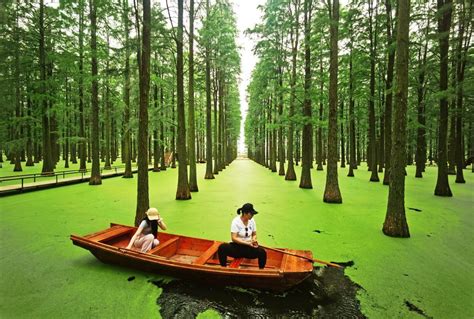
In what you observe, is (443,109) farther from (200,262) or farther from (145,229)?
(145,229)

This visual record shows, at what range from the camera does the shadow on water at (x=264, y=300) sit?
3.35m

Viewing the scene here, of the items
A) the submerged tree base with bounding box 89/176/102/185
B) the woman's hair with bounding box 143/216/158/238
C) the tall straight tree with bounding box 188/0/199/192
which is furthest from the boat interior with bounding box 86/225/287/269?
the submerged tree base with bounding box 89/176/102/185

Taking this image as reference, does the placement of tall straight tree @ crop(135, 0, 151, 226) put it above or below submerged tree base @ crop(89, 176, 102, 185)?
above

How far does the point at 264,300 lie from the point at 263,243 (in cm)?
228

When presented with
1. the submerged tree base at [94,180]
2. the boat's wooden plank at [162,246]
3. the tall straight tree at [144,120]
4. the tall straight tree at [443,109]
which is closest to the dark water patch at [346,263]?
the boat's wooden plank at [162,246]

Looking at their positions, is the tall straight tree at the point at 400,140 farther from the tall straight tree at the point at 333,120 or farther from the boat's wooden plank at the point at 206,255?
the boat's wooden plank at the point at 206,255

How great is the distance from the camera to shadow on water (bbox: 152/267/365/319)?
335 centimetres

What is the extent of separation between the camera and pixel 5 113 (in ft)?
74.2

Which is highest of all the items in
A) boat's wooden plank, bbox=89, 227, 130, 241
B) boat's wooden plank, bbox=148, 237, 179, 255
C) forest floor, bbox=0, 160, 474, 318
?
boat's wooden plank, bbox=89, 227, 130, 241

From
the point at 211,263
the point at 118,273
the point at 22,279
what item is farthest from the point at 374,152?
the point at 22,279

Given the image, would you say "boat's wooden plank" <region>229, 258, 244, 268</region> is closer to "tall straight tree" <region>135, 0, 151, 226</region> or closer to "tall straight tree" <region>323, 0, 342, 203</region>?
"tall straight tree" <region>135, 0, 151, 226</region>

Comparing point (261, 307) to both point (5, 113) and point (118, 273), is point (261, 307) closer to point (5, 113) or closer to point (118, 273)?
point (118, 273)

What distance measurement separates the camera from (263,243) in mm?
Result: 5906

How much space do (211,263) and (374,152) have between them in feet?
52.4
